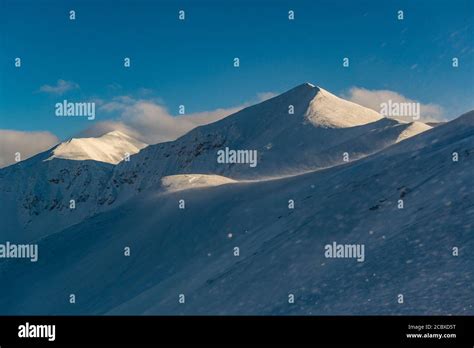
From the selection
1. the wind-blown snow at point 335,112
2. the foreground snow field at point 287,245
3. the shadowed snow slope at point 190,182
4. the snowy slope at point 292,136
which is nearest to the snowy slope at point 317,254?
the foreground snow field at point 287,245

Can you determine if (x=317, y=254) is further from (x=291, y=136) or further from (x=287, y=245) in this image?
(x=291, y=136)

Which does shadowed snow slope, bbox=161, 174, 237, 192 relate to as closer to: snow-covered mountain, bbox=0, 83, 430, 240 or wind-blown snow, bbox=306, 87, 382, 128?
snow-covered mountain, bbox=0, 83, 430, 240

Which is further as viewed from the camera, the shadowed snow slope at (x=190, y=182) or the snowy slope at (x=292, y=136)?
the snowy slope at (x=292, y=136)

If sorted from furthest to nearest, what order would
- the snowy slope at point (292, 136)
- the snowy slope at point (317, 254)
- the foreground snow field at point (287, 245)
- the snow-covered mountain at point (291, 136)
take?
the snowy slope at point (292, 136), the snow-covered mountain at point (291, 136), the foreground snow field at point (287, 245), the snowy slope at point (317, 254)

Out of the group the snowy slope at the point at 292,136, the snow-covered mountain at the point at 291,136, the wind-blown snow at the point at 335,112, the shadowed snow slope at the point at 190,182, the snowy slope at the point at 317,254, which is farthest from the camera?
the wind-blown snow at the point at 335,112

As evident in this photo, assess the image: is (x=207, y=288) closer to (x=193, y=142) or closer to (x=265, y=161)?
(x=265, y=161)

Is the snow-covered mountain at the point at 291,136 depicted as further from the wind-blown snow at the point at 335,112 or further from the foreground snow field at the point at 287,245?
the foreground snow field at the point at 287,245
